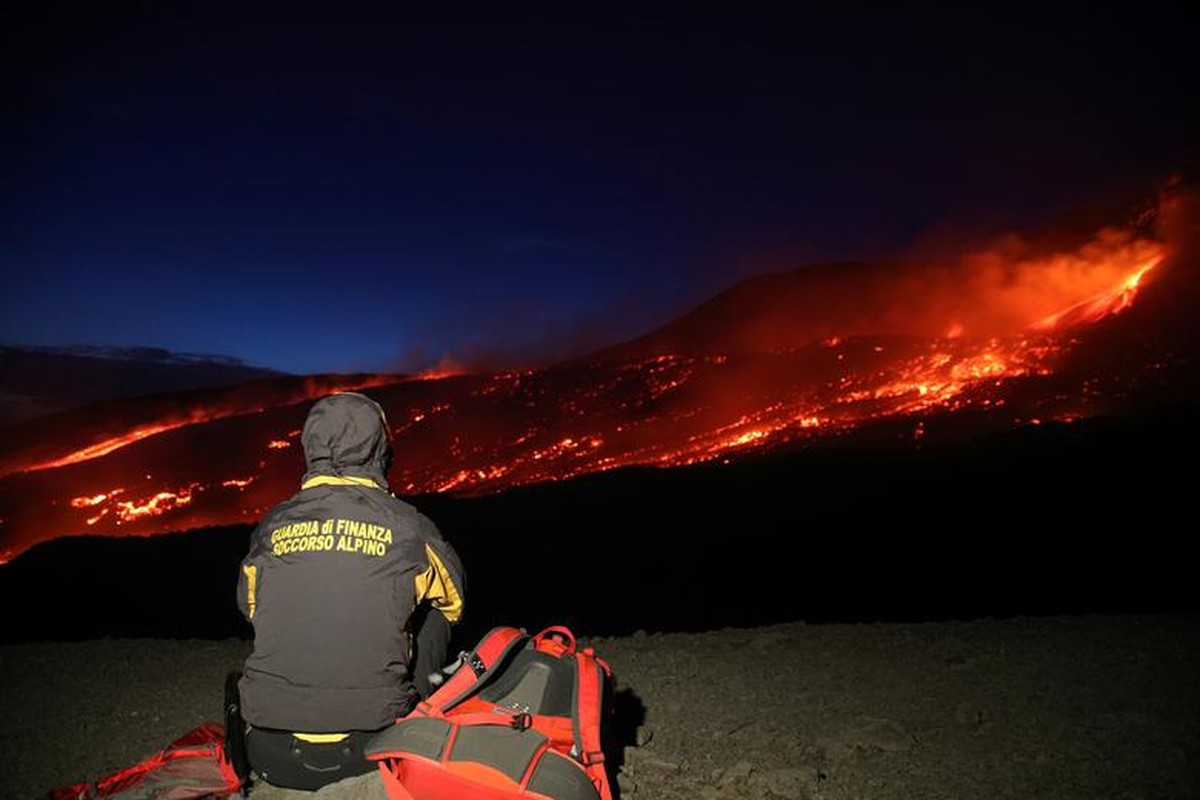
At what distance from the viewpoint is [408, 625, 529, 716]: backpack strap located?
281 centimetres

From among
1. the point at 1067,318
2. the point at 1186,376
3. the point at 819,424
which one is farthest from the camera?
the point at 1067,318

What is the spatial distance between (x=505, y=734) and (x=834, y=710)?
375 cm

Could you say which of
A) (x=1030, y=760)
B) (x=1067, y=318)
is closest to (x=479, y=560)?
(x=1030, y=760)

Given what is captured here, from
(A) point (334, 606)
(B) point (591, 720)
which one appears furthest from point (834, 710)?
(A) point (334, 606)

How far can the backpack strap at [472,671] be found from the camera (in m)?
2.81

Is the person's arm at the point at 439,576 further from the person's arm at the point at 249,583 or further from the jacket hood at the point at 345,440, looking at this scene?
the person's arm at the point at 249,583

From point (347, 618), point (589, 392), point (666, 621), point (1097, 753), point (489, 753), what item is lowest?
point (666, 621)

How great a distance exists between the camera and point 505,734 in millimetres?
2766

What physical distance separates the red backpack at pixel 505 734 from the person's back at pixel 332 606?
0.92ft

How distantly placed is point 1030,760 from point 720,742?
1.95 m

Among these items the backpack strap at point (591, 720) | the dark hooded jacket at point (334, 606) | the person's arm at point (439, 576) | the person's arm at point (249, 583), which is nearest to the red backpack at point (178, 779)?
the dark hooded jacket at point (334, 606)

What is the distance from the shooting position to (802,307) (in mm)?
53594

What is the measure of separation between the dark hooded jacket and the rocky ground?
420 mm

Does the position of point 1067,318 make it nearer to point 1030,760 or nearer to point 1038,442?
point 1038,442
